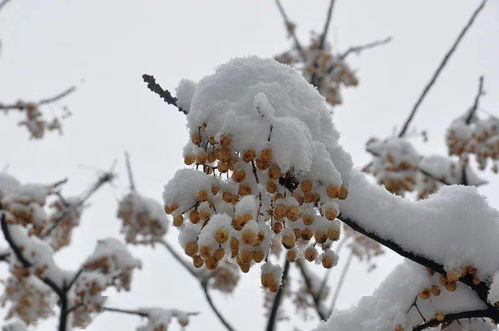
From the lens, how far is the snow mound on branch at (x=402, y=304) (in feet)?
6.16

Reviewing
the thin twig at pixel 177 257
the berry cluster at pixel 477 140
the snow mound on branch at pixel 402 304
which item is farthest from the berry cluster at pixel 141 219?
the snow mound on branch at pixel 402 304

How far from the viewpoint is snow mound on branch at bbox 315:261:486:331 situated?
73.9 inches

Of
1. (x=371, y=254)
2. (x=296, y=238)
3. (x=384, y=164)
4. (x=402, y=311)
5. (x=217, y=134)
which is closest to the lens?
(x=217, y=134)

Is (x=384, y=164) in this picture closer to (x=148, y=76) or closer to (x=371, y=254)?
(x=371, y=254)

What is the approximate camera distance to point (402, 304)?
1.95m

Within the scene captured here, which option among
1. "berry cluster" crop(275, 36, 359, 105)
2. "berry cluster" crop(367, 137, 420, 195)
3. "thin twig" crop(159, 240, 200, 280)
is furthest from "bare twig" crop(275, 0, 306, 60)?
"thin twig" crop(159, 240, 200, 280)

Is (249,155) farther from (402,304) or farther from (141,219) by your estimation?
(141,219)

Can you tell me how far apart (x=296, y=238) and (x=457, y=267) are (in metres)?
0.67

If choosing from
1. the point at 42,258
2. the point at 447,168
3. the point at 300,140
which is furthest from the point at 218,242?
the point at 447,168

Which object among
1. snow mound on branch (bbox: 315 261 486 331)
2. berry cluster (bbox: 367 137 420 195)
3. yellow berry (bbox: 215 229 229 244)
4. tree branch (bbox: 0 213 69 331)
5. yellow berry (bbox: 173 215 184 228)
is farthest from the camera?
berry cluster (bbox: 367 137 420 195)

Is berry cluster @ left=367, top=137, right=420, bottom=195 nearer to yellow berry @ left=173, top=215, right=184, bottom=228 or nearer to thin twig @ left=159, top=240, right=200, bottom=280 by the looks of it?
thin twig @ left=159, top=240, right=200, bottom=280

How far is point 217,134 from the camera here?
4.92 ft

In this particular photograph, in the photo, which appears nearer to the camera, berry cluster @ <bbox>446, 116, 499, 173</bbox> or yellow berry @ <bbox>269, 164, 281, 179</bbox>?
yellow berry @ <bbox>269, 164, 281, 179</bbox>

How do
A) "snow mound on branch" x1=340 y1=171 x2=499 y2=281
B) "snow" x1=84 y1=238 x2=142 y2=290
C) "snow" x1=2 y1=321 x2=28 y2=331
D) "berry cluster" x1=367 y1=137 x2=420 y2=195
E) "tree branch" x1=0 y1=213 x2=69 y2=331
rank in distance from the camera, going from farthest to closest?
"berry cluster" x1=367 y1=137 x2=420 y2=195 < "snow" x1=2 y1=321 x2=28 y2=331 < "snow" x1=84 y1=238 x2=142 y2=290 < "tree branch" x1=0 y1=213 x2=69 y2=331 < "snow mound on branch" x1=340 y1=171 x2=499 y2=281
